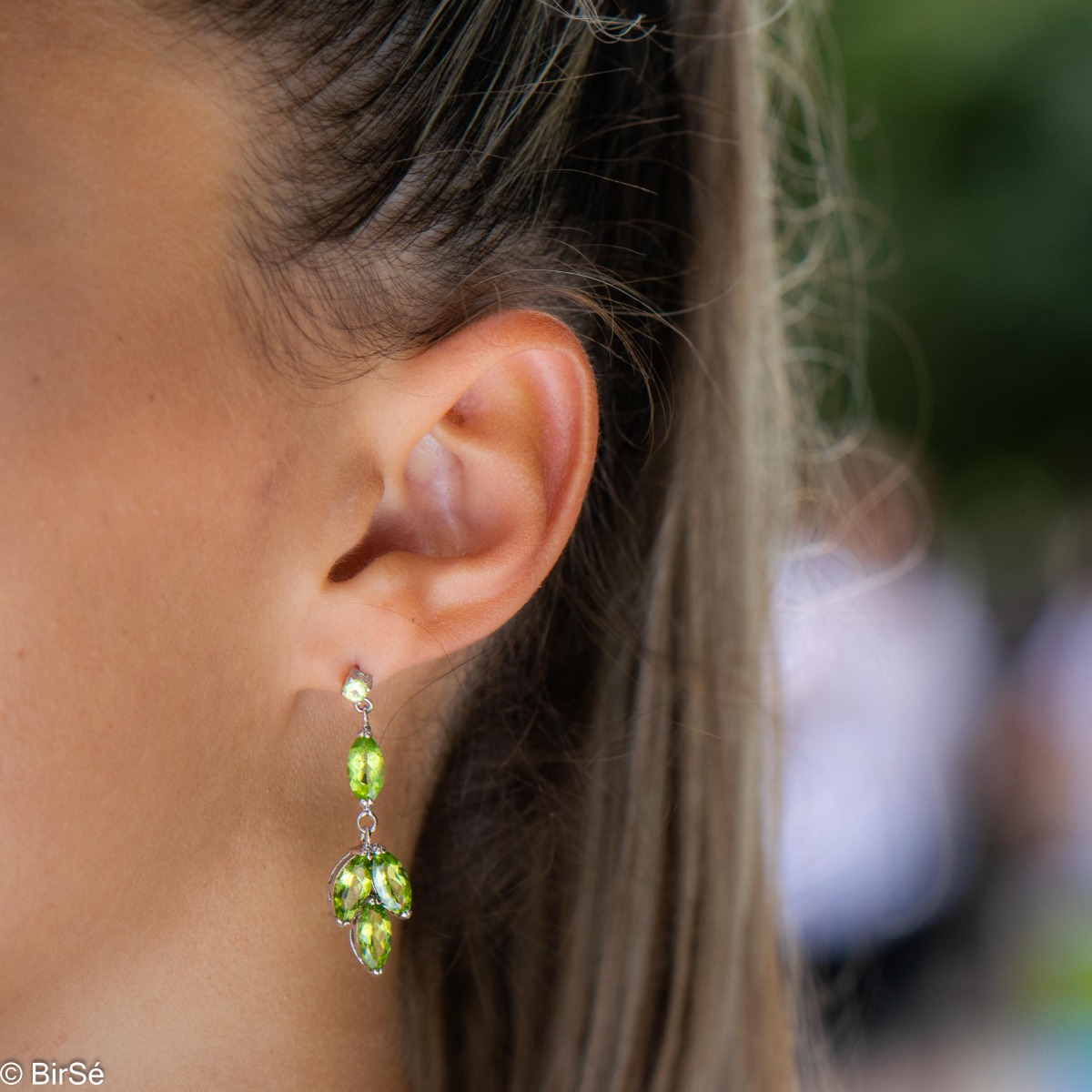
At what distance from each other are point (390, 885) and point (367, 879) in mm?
16

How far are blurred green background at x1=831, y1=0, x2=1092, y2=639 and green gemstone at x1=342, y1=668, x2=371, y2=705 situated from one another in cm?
246

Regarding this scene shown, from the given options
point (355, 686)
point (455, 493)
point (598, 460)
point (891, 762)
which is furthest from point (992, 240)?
point (355, 686)

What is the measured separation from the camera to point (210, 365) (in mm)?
728

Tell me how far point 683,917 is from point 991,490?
94.6 inches

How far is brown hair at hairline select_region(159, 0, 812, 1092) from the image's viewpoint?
0.79 metres

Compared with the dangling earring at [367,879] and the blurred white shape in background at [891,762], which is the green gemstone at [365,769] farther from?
the blurred white shape in background at [891,762]

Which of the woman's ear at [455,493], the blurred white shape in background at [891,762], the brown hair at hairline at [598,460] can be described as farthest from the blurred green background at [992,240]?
the woman's ear at [455,493]

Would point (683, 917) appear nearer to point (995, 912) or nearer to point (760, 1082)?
point (760, 1082)

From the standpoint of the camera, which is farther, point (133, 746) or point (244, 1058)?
point (244, 1058)

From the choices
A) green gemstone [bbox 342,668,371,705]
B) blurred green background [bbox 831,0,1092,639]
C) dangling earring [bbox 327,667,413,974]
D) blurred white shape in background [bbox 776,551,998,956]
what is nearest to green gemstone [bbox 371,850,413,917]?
dangling earring [bbox 327,667,413,974]

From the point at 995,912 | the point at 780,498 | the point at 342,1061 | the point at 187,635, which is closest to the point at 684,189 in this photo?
the point at 780,498

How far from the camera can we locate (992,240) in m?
3.08

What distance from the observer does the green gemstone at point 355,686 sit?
780 mm

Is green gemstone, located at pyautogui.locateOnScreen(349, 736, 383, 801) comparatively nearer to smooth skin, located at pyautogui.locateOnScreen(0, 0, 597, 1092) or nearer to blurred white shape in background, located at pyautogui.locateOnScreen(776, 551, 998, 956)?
smooth skin, located at pyautogui.locateOnScreen(0, 0, 597, 1092)
